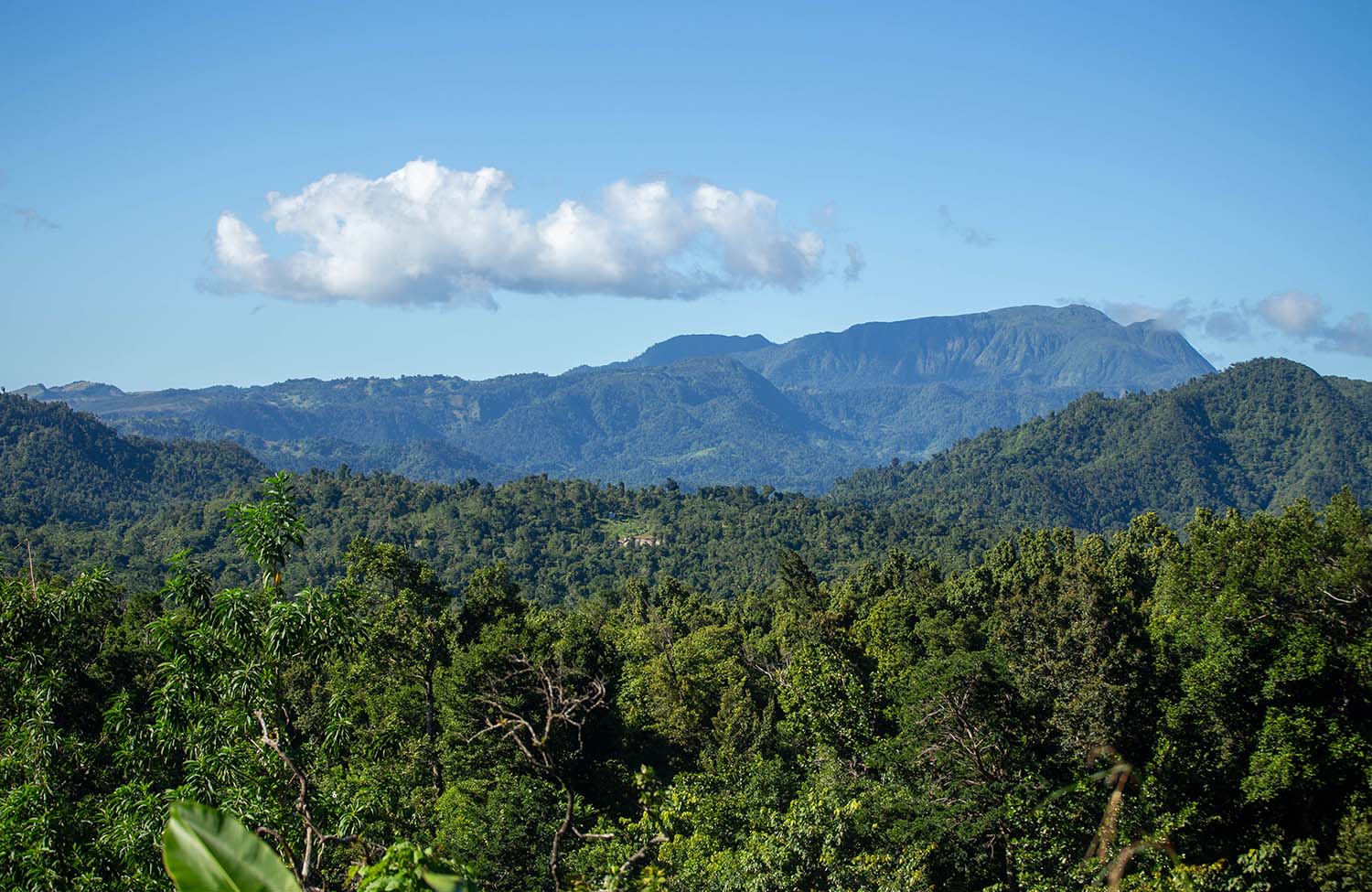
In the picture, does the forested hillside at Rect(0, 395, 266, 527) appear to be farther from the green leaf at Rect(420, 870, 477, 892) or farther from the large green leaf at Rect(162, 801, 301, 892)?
the green leaf at Rect(420, 870, 477, 892)

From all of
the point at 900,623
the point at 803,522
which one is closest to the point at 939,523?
the point at 803,522

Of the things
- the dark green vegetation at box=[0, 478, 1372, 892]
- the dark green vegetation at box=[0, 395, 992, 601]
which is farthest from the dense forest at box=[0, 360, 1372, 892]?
the dark green vegetation at box=[0, 395, 992, 601]

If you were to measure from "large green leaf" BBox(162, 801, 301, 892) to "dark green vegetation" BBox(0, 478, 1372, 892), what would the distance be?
1141 millimetres

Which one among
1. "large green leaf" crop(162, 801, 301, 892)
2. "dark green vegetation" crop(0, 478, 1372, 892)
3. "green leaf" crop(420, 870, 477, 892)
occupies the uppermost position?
"large green leaf" crop(162, 801, 301, 892)

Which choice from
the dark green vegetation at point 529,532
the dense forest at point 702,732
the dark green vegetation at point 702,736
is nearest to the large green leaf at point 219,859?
the dense forest at point 702,732

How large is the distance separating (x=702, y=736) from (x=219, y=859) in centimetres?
3063

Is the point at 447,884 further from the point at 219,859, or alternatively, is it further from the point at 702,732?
the point at 702,732

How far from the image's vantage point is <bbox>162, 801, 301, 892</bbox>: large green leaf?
3.99 metres

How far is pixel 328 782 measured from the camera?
1427 centimetres

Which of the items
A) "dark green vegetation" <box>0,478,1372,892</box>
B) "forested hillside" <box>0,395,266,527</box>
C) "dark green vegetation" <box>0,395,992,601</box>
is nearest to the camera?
"dark green vegetation" <box>0,478,1372,892</box>

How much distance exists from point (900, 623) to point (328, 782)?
3144 cm

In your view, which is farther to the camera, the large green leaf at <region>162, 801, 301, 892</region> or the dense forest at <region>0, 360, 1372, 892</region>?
the dense forest at <region>0, 360, 1372, 892</region>

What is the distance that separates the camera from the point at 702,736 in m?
33.4

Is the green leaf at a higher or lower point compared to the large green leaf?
lower
